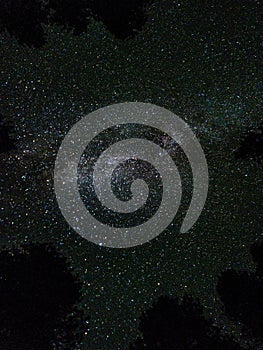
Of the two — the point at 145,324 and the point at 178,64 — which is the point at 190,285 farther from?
the point at 178,64

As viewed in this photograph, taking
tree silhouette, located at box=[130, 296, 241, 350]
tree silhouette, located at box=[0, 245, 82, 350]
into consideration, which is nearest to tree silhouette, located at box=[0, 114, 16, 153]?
tree silhouette, located at box=[0, 245, 82, 350]

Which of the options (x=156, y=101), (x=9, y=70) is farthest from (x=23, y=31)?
(x=156, y=101)

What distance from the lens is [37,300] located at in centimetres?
42

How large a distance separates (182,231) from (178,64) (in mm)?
172

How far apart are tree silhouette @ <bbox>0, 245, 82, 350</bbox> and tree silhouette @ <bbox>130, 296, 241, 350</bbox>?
0.24 feet

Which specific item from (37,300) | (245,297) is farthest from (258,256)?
(37,300)

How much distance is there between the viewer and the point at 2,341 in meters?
0.42

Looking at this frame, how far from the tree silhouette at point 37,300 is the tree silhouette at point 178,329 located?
2.9 inches

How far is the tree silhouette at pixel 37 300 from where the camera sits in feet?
1.37

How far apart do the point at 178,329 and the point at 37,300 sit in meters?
0.14

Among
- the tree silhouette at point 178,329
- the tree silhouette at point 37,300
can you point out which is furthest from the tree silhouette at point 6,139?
the tree silhouette at point 178,329

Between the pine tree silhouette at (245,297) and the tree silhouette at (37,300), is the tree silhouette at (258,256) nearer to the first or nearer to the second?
the pine tree silhouette at (245,297)

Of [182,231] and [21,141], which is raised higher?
[21,141]

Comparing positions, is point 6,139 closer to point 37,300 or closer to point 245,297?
point 37,300
